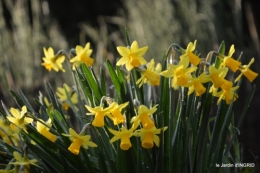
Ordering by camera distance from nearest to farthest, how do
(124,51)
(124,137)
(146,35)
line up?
(124,137) < (124,51) < (146,35)

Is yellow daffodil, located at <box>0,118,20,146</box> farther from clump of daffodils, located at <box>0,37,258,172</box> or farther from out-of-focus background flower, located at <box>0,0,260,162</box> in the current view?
out-of-focus background flower, located at <box>0,0,260,162</box>

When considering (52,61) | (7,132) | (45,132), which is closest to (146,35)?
(52,61)

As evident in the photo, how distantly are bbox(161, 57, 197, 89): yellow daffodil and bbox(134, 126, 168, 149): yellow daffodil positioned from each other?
0.47 feet

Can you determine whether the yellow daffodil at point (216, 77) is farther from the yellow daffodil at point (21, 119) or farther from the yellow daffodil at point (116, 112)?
the yellow daffodil at point (21, 119)

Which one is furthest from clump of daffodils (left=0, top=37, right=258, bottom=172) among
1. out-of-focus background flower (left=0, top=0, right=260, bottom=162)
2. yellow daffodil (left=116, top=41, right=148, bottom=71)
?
out-of-focus background flower (left=0, top=0, right=260, bottom=162)

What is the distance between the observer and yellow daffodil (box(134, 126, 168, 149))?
1.16m

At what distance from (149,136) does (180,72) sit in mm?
199

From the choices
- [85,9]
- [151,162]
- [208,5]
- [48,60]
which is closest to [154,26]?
[208,5]

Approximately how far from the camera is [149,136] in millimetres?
1170

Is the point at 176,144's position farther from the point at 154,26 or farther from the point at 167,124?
the point at 154,26

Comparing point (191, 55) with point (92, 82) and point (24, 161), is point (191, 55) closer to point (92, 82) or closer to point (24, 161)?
point (92, 82)

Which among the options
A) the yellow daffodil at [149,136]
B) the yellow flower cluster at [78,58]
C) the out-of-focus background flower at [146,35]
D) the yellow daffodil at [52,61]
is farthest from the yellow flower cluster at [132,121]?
the out-of-focus background flower at [146,35]

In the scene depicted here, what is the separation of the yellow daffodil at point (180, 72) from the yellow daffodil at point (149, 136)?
144mm

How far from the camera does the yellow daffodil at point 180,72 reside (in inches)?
47.7
